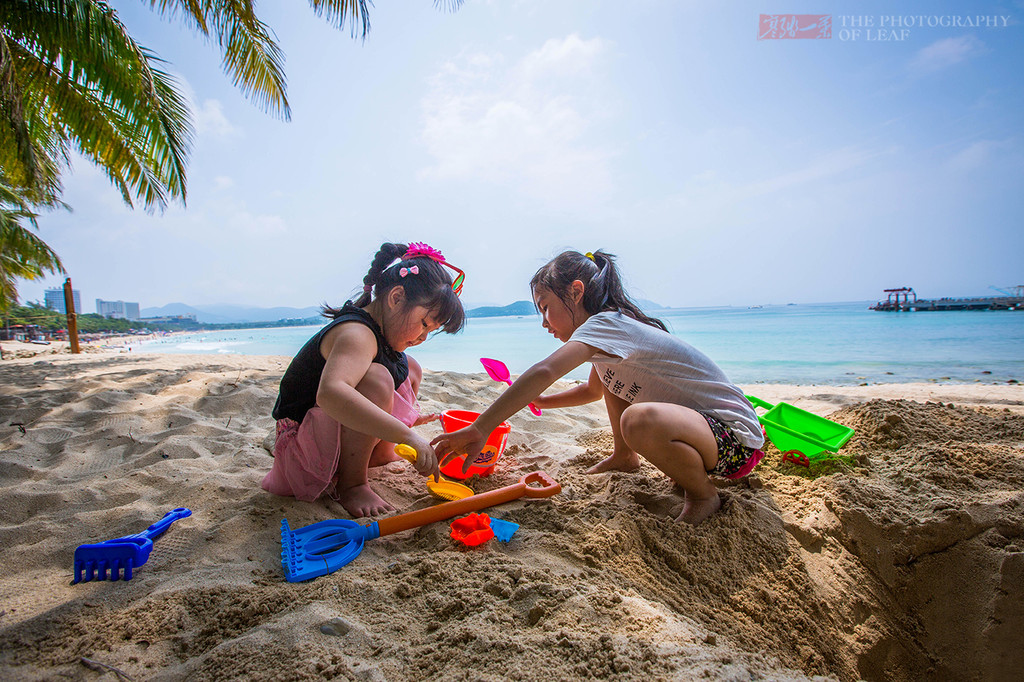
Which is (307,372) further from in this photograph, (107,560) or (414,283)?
(107,560)

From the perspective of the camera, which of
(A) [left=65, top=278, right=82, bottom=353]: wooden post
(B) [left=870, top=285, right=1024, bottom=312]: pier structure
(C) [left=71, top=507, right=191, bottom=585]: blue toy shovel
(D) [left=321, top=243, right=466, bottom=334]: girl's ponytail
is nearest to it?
(C) [left=71, top=507, right=191, bottom=585]: blue toy shovel

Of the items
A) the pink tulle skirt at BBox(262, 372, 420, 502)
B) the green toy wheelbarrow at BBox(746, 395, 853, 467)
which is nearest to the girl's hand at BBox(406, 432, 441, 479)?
the pink tulle skirt at BBox(262, 372, 420, 502)

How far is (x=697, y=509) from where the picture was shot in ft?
5.03

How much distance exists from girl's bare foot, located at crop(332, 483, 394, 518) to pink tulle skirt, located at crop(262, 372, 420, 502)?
0.25ft

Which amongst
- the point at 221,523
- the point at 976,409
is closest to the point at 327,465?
the point at 221,523

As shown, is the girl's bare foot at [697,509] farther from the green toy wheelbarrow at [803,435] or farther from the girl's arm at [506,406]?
the green toy wheelbarrow at [803,435]

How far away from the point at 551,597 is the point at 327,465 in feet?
3.13

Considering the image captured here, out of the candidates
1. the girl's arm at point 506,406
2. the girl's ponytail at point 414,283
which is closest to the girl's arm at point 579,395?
the girl's ponytail at point 414,283

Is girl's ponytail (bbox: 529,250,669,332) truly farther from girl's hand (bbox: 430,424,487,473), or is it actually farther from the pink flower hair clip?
girl's hand (bbox: 430,424,487,473)

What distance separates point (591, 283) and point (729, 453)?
842mm

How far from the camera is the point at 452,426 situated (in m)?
1.98

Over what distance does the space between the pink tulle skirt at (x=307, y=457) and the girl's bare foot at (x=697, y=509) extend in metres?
1.20

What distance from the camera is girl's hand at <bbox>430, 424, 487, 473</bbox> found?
1.54 m

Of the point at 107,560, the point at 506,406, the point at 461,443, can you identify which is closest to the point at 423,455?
the point at 461,443
